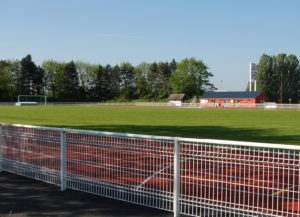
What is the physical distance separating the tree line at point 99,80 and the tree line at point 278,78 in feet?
57.1

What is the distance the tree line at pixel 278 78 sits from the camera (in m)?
87.2

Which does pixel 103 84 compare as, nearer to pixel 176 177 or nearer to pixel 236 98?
pixel 236 98

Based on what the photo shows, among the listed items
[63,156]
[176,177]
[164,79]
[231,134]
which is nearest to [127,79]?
[164,79]

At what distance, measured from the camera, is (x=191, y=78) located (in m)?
98.3

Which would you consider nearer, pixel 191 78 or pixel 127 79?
pixel 191 78

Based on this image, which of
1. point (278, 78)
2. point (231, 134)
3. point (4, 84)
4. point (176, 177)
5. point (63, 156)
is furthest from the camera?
point (4, 84)

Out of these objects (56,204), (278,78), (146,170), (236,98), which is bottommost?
(56,204)

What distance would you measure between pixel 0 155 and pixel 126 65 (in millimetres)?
109660

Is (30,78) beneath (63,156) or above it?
above

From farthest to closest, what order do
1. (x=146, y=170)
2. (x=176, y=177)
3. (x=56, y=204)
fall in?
(x=146, y=170), (x=56, y=204), (x=176, y=177)

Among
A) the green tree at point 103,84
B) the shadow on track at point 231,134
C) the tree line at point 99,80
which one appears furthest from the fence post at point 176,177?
the green tree at point 103,84

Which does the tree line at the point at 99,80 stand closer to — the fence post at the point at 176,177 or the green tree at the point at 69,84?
the green tree at the point at 69,84

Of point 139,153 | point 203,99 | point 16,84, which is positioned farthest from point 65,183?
point 16,84

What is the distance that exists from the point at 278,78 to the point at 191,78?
25.7 m
